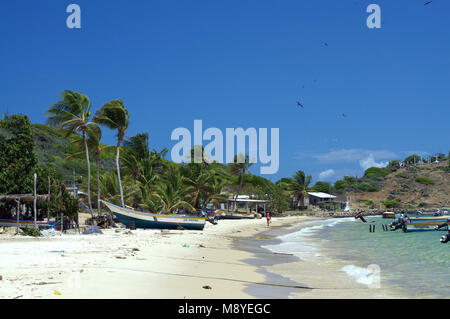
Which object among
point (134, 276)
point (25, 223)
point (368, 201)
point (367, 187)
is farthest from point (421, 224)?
point (367, 187)

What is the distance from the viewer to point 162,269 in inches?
427

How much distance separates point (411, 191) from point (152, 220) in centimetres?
11492

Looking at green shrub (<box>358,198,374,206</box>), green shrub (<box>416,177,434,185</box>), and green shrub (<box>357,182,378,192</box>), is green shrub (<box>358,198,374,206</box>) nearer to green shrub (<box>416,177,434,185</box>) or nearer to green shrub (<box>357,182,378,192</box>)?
green shrub (<box>357,182,378,192</box>)

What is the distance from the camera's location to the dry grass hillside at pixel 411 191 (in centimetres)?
11681

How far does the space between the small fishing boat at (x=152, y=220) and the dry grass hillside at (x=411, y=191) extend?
8879 centimetres

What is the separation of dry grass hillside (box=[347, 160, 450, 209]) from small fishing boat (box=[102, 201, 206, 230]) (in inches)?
3496

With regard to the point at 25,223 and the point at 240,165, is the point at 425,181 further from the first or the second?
the point at 25,223

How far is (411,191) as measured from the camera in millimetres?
126000

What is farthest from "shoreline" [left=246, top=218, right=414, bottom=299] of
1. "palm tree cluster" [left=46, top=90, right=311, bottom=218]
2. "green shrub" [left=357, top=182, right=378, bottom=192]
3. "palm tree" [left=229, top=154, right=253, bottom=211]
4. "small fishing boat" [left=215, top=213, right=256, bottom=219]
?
"green shrub" [left=357, top=182, right=378, bottom=192]

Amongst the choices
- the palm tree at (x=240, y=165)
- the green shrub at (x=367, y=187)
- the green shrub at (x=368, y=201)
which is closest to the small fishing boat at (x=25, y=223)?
the palm tree at (x=240, y=165)

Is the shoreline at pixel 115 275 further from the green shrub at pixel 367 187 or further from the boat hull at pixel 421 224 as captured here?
the green shrub at pixel 367 187
